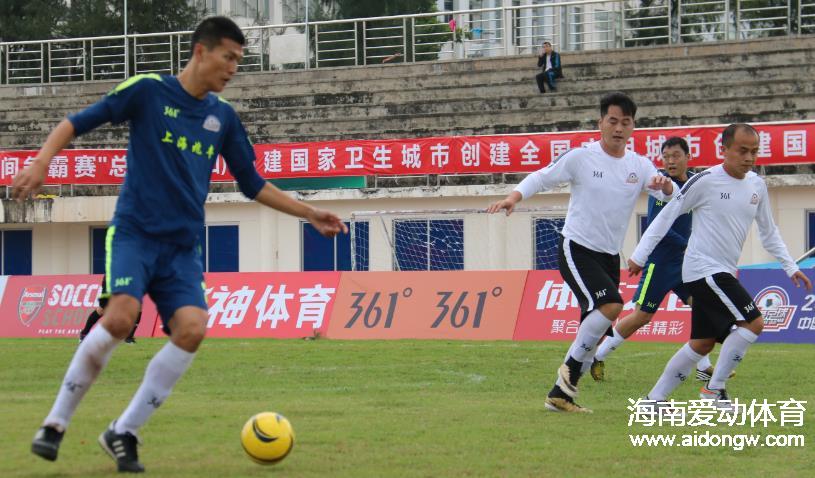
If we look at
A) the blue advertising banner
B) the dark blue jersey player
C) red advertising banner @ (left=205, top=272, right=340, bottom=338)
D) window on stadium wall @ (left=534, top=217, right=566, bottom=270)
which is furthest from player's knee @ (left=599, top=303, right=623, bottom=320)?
window on stadium wall @ (left=534, top=217, right=566, bottom=270)

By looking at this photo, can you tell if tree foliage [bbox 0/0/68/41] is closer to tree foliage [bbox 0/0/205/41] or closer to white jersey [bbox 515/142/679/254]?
tree foliage [bbox 0/0/205/41]

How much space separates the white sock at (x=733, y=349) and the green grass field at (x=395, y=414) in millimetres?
695

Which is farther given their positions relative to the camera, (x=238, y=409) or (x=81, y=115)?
(x=238, y=409)

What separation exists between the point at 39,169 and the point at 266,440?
6.34 feet

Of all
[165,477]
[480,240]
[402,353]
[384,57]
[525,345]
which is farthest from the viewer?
[384,57]

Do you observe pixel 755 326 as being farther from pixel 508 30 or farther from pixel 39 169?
pixel 508 30

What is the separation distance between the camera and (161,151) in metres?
7.40

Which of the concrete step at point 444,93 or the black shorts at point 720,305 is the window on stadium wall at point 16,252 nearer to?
the concrete step at point 444,93

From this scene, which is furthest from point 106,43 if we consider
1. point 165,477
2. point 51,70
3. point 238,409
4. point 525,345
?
point 165,477

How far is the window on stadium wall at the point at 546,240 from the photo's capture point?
1129 inches

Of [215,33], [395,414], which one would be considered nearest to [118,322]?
[215,33]

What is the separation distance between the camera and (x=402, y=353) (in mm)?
16734

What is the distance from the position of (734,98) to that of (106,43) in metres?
25.3

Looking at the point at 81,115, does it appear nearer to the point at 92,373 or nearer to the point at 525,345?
the point at 92,373
